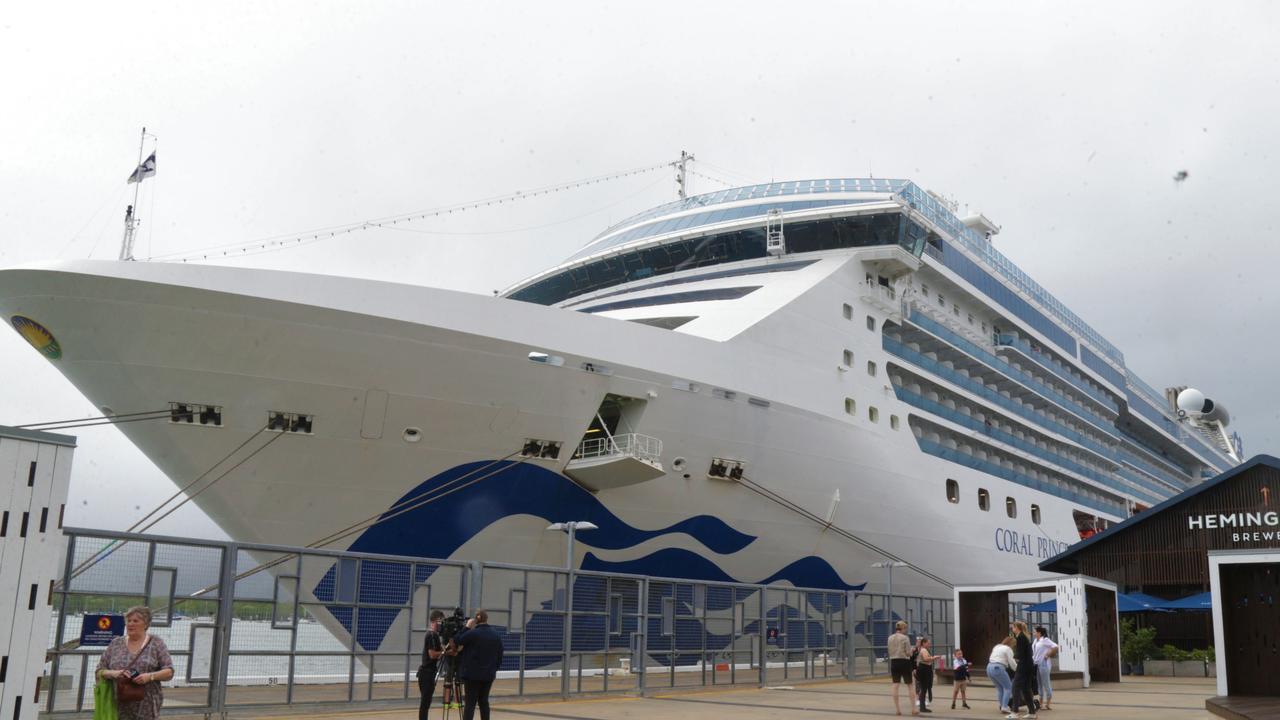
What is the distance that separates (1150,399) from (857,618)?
106 ft

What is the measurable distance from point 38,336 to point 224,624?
761 centimetres

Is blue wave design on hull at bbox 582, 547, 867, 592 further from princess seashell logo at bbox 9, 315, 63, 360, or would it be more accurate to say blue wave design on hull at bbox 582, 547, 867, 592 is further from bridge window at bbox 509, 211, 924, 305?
princess seashell logo at bbox 9, 315, 63, 360

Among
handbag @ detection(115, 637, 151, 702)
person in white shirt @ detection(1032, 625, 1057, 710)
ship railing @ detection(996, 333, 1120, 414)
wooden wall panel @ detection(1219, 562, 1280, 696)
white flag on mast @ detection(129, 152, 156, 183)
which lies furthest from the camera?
ship railing @ detection(996, 333, 1120, 414)

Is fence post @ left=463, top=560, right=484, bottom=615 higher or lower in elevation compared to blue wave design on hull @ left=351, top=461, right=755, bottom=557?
lower

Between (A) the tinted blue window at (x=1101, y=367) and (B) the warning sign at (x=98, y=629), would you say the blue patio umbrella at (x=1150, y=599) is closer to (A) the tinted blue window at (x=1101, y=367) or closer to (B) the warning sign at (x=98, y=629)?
(A) the tinted blue window at (x=1101, y=367)

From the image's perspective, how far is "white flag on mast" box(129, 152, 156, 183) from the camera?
15.7m

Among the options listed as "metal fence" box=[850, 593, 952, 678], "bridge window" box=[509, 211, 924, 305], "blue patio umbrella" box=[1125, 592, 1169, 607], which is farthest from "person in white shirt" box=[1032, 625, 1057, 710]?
"bridge window" box=[509, 211, 924, 305]

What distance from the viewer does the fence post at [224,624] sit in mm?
9461

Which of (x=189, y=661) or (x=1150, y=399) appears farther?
(x=1150, y=399)

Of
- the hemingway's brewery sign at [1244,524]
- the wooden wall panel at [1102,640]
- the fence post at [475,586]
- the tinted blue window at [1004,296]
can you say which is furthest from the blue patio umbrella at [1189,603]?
the fence post at [475,586]

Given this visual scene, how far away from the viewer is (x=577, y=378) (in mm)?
16328

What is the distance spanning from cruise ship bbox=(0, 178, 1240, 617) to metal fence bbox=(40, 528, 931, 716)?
5.72 feet

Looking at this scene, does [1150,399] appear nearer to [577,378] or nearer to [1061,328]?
[1061,328]

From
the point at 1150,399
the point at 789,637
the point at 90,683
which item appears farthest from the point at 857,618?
the point at 1150,399
